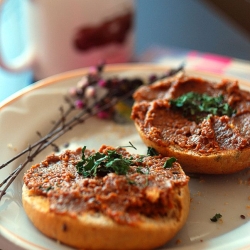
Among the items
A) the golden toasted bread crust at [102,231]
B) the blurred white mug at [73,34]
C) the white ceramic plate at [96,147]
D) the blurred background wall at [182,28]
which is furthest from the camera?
the blurred background wall at [182,28]

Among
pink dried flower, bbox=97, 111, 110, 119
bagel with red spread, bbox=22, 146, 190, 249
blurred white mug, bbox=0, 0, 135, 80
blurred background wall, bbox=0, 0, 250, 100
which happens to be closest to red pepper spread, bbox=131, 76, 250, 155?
bagel with red spread, bbox=22, 146, 190, 249

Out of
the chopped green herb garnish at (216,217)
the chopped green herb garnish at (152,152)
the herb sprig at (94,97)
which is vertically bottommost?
the chopped green herb garnish at (216,217)

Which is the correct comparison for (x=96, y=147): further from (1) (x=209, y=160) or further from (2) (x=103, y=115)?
(1) (x=209, y=160)

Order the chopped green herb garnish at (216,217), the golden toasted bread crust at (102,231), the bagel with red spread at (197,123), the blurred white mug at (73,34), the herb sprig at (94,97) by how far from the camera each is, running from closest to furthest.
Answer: the golden toasted bread crust at (102,231) < the chopped green herb garnish at (216,217) < the bagel with red spread at (197,123) < the herb sprig at (94,97) < the blurred white mug at (73,34)

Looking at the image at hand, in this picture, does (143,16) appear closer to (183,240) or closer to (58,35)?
(58,35)

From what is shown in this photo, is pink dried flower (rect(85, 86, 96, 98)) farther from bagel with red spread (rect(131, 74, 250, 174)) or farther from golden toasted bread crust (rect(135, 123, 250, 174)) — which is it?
golden toasted bread crust (rect(135, 123, 250, 174))

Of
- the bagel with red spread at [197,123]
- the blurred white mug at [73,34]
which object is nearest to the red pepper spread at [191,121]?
the bagel with red spread at [197,123]

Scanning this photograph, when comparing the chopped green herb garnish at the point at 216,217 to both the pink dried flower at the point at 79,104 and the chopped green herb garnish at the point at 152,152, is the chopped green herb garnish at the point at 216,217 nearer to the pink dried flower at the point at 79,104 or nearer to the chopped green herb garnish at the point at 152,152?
the chopped green herb garnish at the point at 152,152
